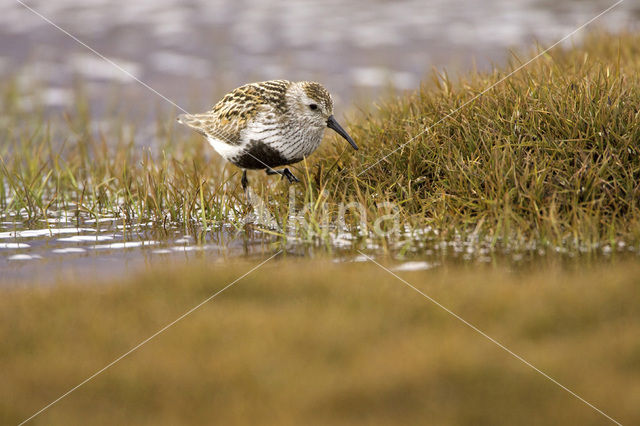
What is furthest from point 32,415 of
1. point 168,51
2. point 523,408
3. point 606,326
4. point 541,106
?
point 168,51

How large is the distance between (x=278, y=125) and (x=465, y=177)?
1.81 m

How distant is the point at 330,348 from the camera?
3.90 m

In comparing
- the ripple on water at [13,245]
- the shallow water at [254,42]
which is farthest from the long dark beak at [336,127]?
the shallow water at [254,42]

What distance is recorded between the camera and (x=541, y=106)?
21.9 feet

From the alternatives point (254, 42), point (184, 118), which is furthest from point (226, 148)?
point (254, 42)

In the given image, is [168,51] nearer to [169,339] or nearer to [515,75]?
[515,75]

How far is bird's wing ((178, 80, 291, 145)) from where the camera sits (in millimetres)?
6861

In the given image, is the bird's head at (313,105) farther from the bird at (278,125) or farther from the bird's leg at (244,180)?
the bird's leg at (244,180)

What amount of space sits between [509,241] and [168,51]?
446 inches

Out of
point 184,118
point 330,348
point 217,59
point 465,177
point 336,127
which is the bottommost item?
point 330,348

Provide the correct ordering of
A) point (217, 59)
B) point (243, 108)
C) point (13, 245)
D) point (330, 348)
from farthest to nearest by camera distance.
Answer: point (217, 59), point (243, 108), point (13, 245), point (330, 348)

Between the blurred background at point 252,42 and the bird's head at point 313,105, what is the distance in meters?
3.72

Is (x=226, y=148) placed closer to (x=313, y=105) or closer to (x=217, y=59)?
(x=313, y=105)

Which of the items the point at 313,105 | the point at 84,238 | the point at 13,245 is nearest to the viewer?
the point at 13,245
